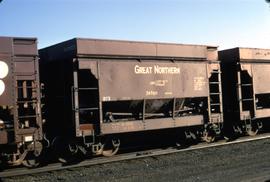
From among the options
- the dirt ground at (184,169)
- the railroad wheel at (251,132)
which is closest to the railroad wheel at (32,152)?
the dirt ground at (184,169)

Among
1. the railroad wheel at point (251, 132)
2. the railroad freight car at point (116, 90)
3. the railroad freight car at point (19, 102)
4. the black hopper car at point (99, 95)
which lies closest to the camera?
the railroad freight car at point (19, 102)

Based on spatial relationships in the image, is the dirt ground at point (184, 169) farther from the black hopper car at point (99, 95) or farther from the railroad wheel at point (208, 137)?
the railroad wheel at point (208, 137)

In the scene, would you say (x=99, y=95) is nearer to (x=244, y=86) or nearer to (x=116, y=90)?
(x=116, y=90)

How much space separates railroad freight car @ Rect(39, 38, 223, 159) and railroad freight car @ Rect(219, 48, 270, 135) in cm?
214

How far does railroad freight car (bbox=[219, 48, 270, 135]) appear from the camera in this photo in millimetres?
16734

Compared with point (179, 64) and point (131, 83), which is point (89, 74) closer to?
point (131, 83)

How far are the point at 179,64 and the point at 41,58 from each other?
189 inches

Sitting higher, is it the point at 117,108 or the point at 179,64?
the point at 179,64

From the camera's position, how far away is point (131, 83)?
517 inches

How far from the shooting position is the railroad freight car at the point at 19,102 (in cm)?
1088

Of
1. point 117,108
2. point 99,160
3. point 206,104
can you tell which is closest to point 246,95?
point 206,104

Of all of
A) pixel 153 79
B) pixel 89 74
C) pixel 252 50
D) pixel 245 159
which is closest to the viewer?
pixel 245 159

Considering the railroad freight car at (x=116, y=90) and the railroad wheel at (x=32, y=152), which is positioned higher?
the railroad freight car at (x=116, y=90)

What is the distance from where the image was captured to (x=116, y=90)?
41.8ft
